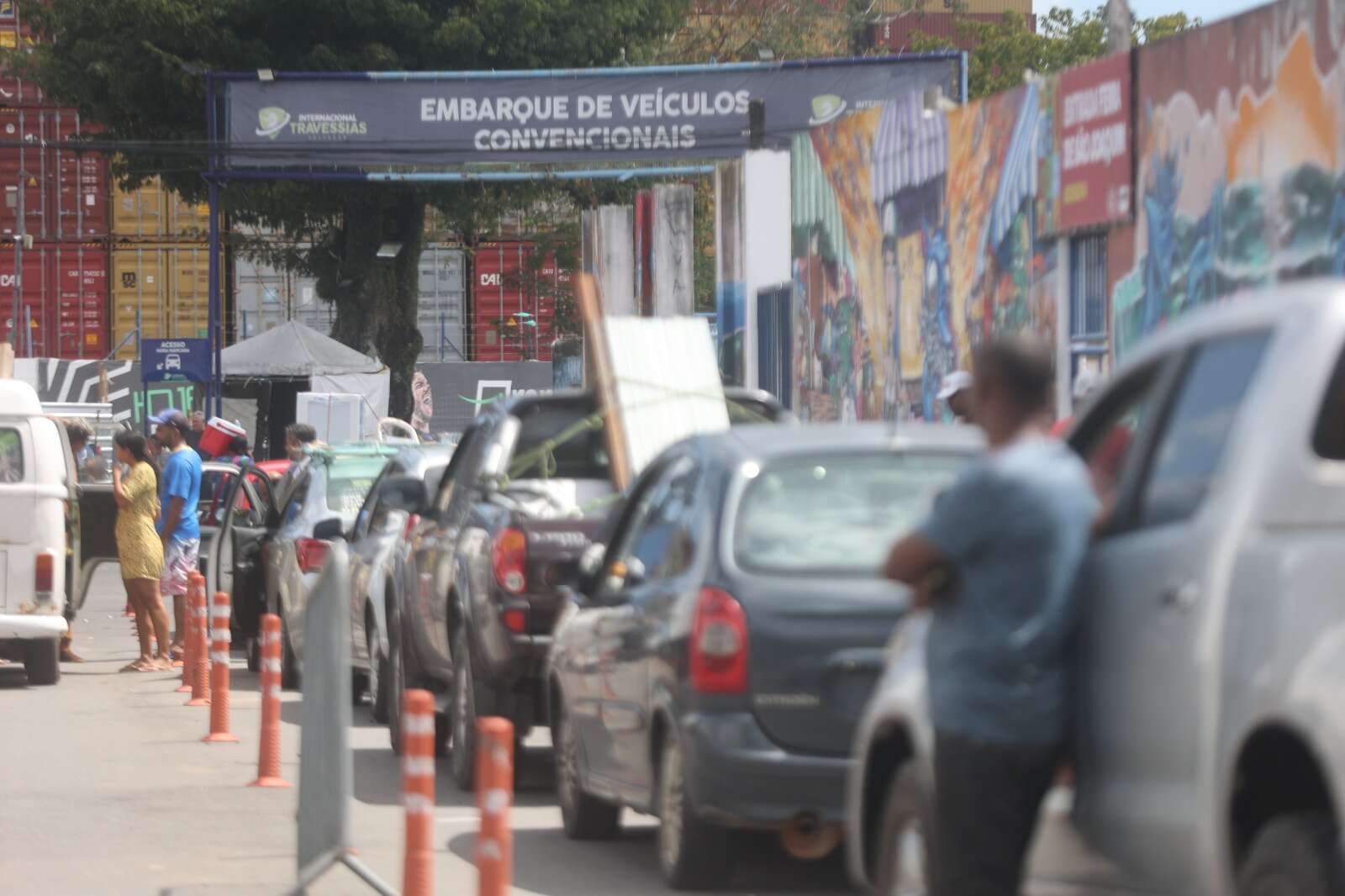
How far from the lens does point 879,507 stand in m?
7.91

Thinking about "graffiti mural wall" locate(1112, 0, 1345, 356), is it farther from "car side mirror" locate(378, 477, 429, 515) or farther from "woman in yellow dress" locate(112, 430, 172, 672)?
"woman in yellow dress" locate(112, 430, 172, 672)

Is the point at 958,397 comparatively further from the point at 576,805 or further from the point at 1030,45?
the point at 1030,45

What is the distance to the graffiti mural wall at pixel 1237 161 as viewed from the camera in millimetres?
11461

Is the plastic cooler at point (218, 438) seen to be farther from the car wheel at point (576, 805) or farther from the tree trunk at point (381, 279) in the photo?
the tree trunk at point (381, 279)

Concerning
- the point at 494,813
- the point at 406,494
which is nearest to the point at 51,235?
the point at 406,494

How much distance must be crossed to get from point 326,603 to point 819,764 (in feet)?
5.51

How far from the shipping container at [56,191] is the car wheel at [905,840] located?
67.2 m

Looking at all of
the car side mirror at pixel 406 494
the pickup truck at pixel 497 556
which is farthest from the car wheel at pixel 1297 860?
the car side mirror at pixel 406 494

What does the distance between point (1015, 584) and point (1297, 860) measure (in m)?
0.96

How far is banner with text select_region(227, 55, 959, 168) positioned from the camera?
30.9m

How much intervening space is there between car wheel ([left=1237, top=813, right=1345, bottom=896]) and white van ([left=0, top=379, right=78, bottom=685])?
13085 mm

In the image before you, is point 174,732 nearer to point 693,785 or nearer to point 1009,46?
point 693,785

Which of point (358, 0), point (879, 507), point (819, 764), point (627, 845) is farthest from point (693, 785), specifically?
point (358, 0)

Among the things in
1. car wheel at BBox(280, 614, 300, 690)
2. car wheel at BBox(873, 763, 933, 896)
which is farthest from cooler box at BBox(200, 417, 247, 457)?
car wheel at BBox(873, 763, 933, 896)
